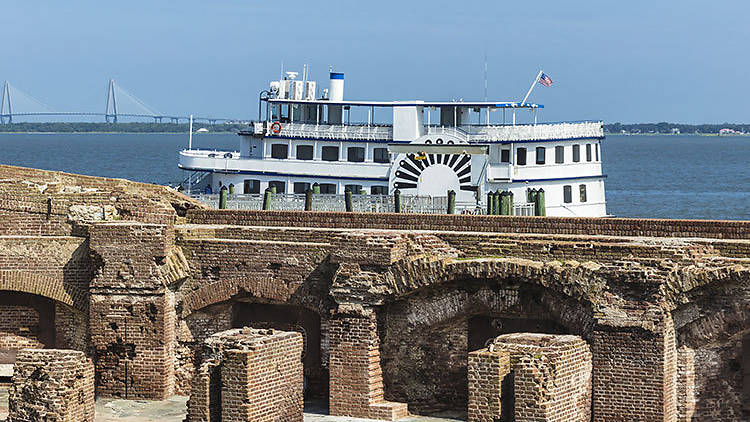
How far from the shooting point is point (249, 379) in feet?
63.8

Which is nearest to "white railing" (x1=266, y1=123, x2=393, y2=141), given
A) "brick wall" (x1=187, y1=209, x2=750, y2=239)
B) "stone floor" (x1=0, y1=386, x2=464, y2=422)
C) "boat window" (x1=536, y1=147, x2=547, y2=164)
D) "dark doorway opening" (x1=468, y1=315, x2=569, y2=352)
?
"boat window" (x1=536, y1=147, x2=547, y2=164)

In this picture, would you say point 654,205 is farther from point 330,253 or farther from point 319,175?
point 330,253

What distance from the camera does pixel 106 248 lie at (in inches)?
891

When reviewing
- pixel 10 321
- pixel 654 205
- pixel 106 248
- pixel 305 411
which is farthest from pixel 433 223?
pixel 654 205

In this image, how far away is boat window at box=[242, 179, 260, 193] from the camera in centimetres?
4250

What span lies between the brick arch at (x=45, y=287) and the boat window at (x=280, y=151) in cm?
1955

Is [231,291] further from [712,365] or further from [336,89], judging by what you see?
[336,89]

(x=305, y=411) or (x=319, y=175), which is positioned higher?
(x=319, y=175)

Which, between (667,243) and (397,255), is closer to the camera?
(667,243)

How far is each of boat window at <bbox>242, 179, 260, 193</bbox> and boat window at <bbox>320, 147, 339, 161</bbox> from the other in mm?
2205

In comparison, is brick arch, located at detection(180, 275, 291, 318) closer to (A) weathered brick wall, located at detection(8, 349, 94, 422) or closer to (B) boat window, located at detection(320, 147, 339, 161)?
(A) weathered brick wall, located at detection(8, 349, 94, 422)

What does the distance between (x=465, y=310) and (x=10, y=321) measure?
8143 mm

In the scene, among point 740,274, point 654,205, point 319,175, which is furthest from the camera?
point 654,205

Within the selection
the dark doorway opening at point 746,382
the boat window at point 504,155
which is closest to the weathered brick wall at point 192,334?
the dark doorway opening at point 746,382
